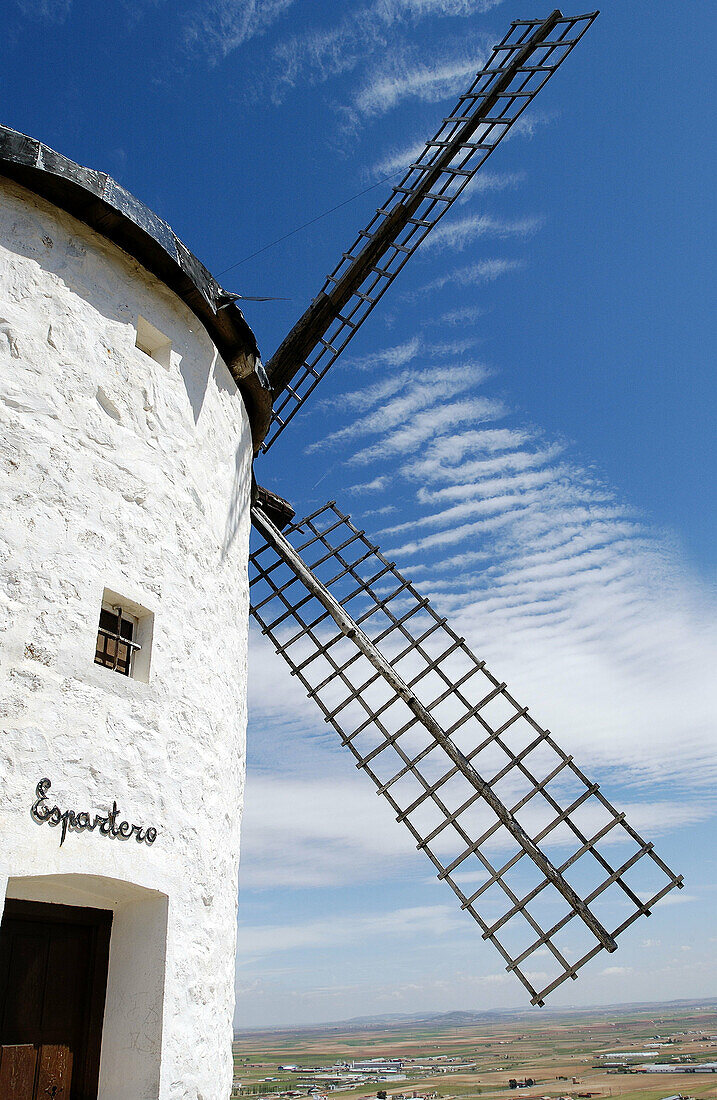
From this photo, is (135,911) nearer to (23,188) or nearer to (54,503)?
(54,503)

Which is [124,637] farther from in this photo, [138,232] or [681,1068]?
[681,1068]

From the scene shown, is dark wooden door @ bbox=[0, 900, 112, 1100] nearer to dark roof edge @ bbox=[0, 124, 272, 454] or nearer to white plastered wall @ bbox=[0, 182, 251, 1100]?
white plastered wall @ bbox=[0, 182, 251, 1100]

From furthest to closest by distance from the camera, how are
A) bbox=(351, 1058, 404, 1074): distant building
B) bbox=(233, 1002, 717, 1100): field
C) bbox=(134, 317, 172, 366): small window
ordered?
bbox=(351, 1058, 404, 1074): distant building
bbox=(233, 1002, 717, 1100): field
bbox=(134, 317, 172, 366): small window

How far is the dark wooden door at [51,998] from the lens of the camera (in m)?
3.43

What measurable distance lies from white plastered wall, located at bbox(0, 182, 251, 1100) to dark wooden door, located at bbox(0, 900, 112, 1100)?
95 millimetres

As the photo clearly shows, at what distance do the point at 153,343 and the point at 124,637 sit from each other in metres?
1.99

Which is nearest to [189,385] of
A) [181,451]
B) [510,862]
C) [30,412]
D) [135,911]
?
[181,451]

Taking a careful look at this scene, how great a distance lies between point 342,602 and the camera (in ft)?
25.0

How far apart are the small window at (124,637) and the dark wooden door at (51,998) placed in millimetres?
1203

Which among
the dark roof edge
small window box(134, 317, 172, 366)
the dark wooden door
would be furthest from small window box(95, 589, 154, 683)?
the dark roof edge

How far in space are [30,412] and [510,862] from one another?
4786 millimetres

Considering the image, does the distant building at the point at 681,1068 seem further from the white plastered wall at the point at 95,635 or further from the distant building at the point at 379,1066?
the white plastered wall at the point at 95,635

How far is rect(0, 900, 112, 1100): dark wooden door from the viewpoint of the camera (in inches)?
135

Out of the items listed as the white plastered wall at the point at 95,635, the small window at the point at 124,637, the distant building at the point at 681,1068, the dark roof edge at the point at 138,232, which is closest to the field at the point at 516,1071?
the distant building at the point at 681,1068
